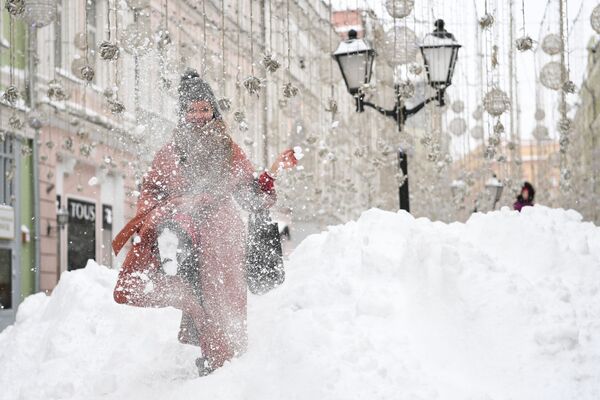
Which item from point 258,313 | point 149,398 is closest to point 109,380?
point 149,398

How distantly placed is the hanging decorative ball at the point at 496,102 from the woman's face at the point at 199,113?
257 cm

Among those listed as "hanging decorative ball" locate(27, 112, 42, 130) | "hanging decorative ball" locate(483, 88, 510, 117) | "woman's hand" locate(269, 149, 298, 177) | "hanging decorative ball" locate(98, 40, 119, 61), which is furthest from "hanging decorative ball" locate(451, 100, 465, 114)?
"hanging decorative ball" locate(98, 40, 119, 61)

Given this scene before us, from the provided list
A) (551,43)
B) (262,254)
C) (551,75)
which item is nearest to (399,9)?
A: (262,254)

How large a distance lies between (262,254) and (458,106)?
29.7 ft

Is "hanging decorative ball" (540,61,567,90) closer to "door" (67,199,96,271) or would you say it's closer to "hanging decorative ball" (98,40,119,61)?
"hanging decorative ball" (98,40,119,61)

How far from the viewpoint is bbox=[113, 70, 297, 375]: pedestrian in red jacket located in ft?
17.7

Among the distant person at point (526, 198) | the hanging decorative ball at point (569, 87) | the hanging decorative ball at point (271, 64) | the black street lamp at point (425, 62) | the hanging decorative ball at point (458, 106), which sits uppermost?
the hanging decorative ball at point (458, 106)

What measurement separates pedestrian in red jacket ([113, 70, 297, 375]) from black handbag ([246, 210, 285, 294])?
0.08 m

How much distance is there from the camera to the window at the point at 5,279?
15.1 m

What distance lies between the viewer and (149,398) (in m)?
5.14

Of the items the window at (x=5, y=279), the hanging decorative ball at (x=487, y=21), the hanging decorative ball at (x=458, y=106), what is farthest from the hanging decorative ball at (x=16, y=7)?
the window at (x=5, y=279)

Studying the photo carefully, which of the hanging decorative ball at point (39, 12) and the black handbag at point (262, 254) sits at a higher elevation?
the hanging decorative ball at point (39, 12)

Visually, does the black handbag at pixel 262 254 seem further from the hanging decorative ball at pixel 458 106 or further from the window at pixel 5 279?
the window at pixel 5 279

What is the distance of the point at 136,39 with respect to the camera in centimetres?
756
